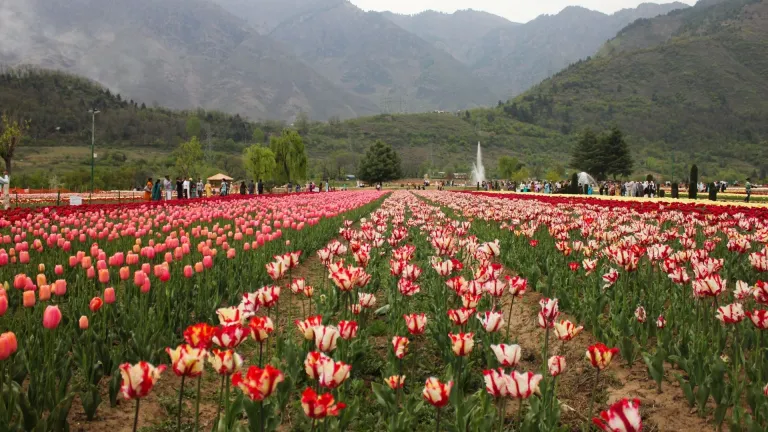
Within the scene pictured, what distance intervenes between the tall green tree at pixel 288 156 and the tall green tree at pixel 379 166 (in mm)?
44773

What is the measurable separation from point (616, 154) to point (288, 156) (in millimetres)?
69503

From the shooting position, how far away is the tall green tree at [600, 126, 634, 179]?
97.8m

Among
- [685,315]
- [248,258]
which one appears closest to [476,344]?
[685,315]

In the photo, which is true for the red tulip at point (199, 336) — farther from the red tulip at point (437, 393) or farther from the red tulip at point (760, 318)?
the red tulip at point (760, 318)

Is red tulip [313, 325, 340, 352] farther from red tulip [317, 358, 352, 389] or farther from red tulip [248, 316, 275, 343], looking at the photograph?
red tulip [317, 358, 352, 389]

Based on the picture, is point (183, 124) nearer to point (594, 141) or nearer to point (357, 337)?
point (594, 141)

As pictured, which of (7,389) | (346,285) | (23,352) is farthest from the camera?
(346,285)

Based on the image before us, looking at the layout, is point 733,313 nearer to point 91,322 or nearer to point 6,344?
point 6,344

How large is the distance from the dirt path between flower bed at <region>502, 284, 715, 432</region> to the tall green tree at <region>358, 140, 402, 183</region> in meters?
102

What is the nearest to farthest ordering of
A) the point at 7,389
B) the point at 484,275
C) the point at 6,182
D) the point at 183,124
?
the point at 7,389 < the point at 484,275 < the point at 6,182 < the point at 183,124

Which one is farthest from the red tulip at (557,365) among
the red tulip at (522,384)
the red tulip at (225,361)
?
the red tulip at (225,361)

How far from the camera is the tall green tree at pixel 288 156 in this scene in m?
61.5

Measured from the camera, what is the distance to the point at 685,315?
4.62m

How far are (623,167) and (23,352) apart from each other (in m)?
108
